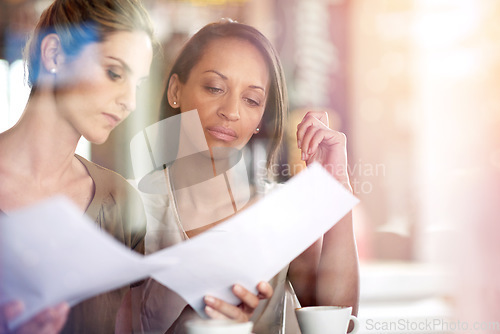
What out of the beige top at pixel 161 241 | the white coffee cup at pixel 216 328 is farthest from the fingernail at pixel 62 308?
the beige top at pixel 161 241

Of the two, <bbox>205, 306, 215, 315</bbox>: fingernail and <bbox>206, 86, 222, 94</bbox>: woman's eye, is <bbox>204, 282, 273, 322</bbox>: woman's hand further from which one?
<bbox>206, 86, 222, 94</bbox>: woman's eye

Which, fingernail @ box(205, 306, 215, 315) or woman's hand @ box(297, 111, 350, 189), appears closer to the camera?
fingernail @ box(205, 306, 215, 315)

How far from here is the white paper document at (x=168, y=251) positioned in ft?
1.31

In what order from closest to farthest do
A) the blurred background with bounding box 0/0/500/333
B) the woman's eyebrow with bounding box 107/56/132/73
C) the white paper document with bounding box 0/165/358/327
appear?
the white paper document with bounding box 0/165/358/327, the woman's eyebrow with bounding box 107/56/132/73, the blurred background with bounding box 0/0/500/333

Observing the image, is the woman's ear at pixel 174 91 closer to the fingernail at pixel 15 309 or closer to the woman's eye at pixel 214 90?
the woman's eye at pixel 214 90

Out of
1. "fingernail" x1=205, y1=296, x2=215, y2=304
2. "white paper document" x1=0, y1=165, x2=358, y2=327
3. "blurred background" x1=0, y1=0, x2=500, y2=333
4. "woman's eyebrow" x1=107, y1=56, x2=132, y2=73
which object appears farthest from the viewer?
"blurred background" x1=0, y1=0, x2=500, y2=333

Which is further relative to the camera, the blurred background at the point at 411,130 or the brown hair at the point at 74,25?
the blurred background at the point at 411,130

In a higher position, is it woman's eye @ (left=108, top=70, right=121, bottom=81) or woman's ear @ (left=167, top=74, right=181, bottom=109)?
woman's eye @ (left=108, top=70, right=121, bottom=81)

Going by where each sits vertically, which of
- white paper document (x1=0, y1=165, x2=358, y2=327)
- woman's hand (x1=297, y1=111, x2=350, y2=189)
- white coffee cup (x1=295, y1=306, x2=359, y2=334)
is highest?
woman's hand (x1=297, y1=111, x2=350, y2=189)

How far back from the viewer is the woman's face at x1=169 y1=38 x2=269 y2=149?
27.1 inches

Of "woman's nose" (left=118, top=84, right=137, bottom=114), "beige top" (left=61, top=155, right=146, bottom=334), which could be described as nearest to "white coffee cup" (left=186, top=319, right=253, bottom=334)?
"beige top" (left=61, top=155, right=146, bottom=334)

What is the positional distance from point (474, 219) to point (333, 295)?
29cm

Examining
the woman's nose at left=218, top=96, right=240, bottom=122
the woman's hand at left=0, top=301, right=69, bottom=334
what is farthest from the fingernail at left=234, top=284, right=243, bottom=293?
→ the woman's nose at left=218, top=96, right=240, bottom=122

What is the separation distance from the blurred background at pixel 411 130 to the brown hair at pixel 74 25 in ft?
0.62
